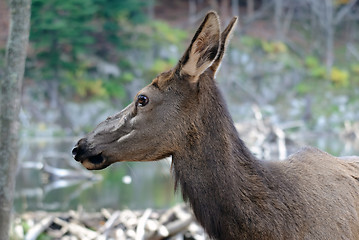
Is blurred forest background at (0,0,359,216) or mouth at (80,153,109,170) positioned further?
blurred forest background at (0,0,359,216)

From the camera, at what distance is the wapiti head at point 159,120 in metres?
3.83

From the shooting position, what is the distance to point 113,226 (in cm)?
827

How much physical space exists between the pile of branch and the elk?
3361mm

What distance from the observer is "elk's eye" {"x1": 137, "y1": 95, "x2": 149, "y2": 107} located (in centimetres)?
398

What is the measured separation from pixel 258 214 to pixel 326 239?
0.51 m

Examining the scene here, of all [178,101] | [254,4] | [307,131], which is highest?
[254,4]

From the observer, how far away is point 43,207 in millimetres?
12984

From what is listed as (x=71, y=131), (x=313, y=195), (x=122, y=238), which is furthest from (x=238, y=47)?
(x=313, y=195)

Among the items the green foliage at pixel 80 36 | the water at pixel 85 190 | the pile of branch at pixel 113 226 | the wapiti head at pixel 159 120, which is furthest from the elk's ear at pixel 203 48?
the green foliage at pixel 80 36

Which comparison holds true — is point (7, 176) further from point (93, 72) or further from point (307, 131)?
point (93, 72)

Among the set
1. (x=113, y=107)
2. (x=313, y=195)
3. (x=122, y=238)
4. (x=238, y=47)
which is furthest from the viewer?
(x=238, y=47)

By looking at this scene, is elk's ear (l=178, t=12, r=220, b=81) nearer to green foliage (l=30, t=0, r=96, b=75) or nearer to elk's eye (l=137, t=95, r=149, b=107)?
elk's eye (l=137, t=95, r=149, b=107)

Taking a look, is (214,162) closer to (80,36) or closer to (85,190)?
(85,190)

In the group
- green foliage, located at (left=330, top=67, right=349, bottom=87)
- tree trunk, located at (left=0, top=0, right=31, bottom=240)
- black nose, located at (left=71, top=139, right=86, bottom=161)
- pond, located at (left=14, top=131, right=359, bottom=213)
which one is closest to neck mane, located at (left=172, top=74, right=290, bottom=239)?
black nose, located at (left=71, top=139, right=86, bottom=161)
